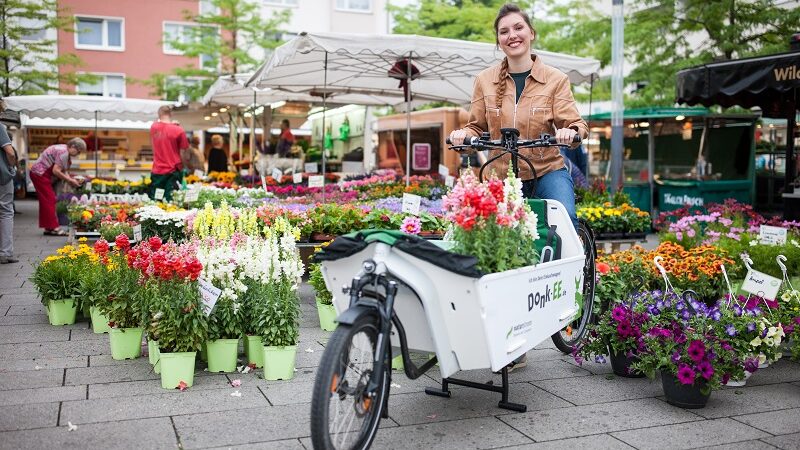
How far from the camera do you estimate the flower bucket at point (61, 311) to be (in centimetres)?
643

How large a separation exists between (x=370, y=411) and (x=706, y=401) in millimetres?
2169

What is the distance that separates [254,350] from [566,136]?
2451 mm

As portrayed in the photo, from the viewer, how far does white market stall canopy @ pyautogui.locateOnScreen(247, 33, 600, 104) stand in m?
8.59

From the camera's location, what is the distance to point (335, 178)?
55.2 feet

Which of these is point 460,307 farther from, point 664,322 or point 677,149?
point 677,149

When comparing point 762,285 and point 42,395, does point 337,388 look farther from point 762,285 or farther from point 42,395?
point 762,285

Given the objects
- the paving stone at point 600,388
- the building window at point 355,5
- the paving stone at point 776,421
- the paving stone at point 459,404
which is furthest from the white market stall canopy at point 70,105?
the building window at point 355,5

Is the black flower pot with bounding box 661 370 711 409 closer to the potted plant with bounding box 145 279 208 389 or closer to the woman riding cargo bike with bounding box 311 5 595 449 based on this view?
the woman riding cargo bike with bounding box 311 5 595 449

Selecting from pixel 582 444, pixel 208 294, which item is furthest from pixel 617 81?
pixel 582 444

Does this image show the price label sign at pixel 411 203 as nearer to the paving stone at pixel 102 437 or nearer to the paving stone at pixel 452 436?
the paving stone at pixel 452 436

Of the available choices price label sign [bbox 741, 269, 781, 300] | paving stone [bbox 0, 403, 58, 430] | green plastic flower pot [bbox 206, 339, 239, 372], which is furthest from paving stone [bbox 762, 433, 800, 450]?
paving stone [bbox 0, 403, 58, 430]

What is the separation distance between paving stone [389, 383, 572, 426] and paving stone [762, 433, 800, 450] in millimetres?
1093

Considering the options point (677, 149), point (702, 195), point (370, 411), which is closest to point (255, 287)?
point (370, 411)

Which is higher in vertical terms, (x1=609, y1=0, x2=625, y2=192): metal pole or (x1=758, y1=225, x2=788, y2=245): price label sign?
(x1=609, y1=0, x2=625, y2=192): metal pole
